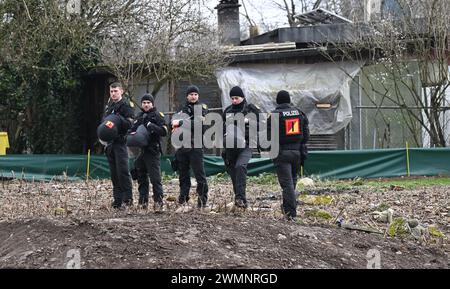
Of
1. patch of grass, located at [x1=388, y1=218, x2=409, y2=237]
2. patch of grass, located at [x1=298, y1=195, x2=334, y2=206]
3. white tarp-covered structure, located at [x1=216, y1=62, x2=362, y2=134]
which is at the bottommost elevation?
patch of grass, located at [x1=298, y1=195, x2=334, y2=206]

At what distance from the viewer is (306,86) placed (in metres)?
22.2

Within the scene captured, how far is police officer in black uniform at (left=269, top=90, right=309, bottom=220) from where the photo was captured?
8781 mm

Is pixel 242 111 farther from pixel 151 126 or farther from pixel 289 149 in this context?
pixel 151 126

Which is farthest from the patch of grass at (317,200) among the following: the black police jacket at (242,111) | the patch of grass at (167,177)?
the patch of grass at (167,177)

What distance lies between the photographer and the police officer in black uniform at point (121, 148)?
31.4 ft

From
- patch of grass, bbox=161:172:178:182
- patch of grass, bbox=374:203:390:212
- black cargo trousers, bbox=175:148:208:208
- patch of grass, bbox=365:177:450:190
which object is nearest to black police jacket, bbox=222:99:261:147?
black cargo trousers, bbox=175:148:208:208

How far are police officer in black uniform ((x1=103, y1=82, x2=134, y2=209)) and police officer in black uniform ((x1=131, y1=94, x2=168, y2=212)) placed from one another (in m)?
0.16

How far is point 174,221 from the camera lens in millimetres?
7082

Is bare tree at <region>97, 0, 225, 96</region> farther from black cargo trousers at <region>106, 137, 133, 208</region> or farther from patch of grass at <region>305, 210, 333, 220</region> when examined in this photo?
patch of grass at <region>305, 210, 333, 220</region>

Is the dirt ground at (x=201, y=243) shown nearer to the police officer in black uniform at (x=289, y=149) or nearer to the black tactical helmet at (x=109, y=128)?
the police officer in black uniform at (x=289, y=149)

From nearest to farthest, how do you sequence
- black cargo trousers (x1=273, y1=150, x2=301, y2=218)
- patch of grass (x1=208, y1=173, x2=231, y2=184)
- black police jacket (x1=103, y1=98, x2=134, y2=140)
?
black cargo trousers (x1=273, y1=150, x2=301, y2=218) → black police jacket (x1=103, y1=98, x2=134, y2=140) → patch of grass (x1=208, y1=173, x2=231, y2=184)
